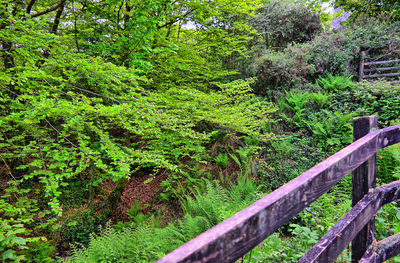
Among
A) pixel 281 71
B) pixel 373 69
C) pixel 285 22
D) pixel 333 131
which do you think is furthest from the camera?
pixel 285 22

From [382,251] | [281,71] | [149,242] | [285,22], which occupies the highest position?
[285,22]

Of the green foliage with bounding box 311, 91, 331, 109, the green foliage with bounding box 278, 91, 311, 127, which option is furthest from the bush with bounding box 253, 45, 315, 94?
the green foliage with bounding box 311, 91, 331, 109

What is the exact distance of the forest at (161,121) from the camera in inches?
119

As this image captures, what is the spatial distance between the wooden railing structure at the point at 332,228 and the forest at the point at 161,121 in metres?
0.94

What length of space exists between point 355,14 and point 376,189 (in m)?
13.6

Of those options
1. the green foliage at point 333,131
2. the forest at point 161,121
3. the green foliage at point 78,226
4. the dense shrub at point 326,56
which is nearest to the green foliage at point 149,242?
the forest at point 161,121

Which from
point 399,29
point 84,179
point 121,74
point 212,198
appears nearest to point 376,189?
point 212,198

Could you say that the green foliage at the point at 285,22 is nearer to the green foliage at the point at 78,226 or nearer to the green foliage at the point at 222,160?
the green foliage at the point at 222,160

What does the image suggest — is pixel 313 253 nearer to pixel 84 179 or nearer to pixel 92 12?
pixel 92 12

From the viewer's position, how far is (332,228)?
4.30ft

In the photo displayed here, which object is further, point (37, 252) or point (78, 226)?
point (78, 226)

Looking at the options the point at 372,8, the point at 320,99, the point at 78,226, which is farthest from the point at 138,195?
the point at 372,8

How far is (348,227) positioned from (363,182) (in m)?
0.48

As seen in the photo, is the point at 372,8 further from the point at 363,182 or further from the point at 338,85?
the point at 363,182
